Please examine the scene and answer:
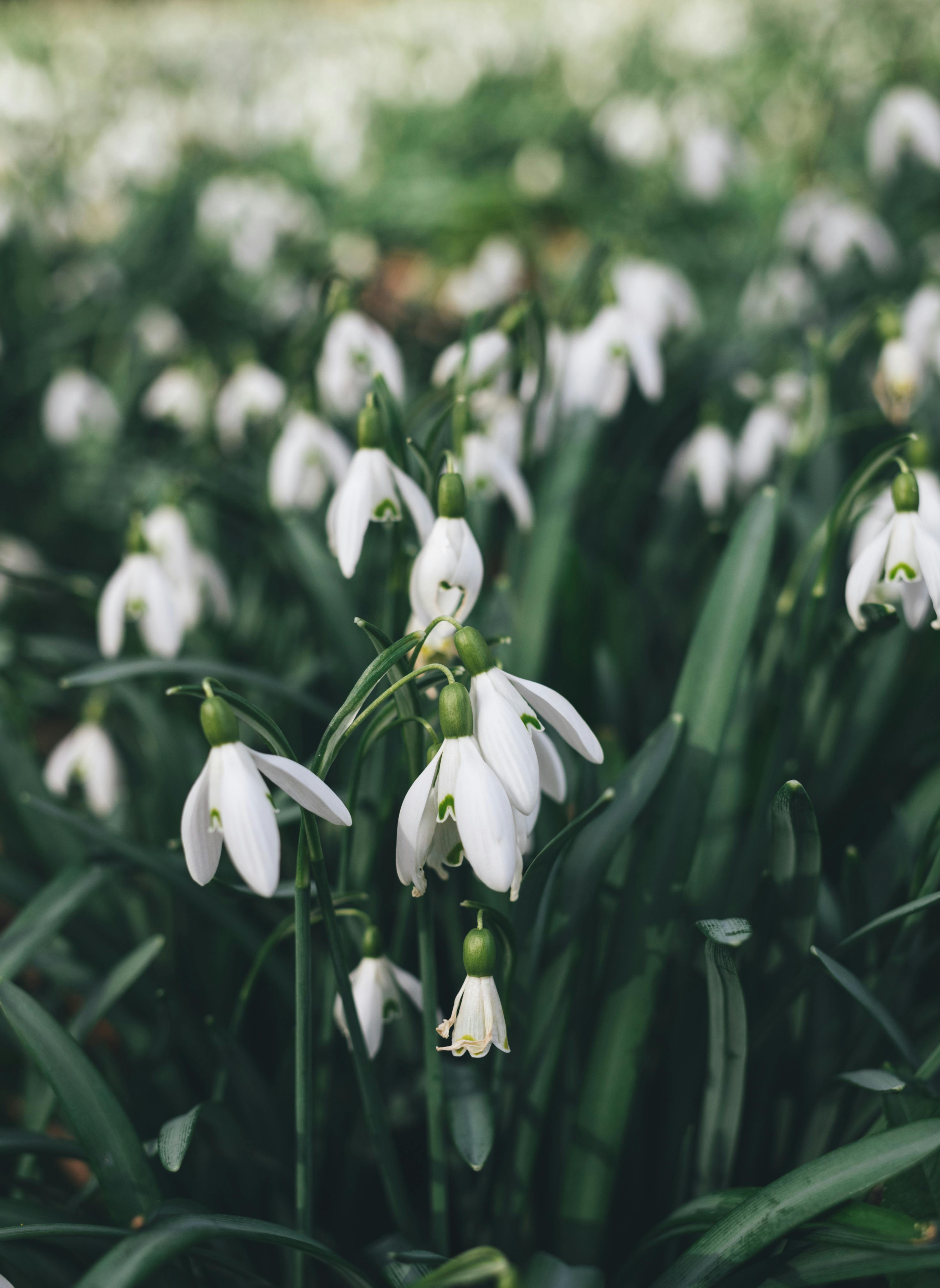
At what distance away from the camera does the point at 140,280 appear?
131 inches

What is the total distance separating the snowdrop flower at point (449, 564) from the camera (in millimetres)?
959

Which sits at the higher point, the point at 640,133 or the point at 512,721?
the point at 640,133

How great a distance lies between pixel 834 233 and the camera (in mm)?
2484

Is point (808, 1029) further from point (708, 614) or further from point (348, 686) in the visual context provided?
point (348, 686)

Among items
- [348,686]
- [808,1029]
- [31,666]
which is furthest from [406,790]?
[31,666]

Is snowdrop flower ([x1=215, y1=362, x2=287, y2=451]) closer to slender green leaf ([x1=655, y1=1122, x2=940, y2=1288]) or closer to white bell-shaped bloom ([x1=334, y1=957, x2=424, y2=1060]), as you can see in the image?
white bell-shaped bloom ([x1=334, y1=957, x2=424, y2=1060])

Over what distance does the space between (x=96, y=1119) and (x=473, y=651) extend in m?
0.54

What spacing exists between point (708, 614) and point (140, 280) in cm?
278

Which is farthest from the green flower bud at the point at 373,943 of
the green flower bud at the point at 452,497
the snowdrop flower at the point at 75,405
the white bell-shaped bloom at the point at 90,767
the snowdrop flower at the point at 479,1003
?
the snowdrop flower at the point at 75,405

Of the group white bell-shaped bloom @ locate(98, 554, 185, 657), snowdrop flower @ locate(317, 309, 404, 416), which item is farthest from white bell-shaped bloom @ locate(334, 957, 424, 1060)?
snowdrop flower @ locate(317, 309, 404, 416)

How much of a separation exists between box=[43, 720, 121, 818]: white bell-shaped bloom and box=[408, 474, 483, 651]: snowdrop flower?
73cm

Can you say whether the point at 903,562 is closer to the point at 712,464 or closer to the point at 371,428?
the point at 371,428

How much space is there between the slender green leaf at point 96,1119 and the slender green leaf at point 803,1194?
487 millimetres

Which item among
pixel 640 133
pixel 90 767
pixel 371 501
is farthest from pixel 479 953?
pixel 640 133
